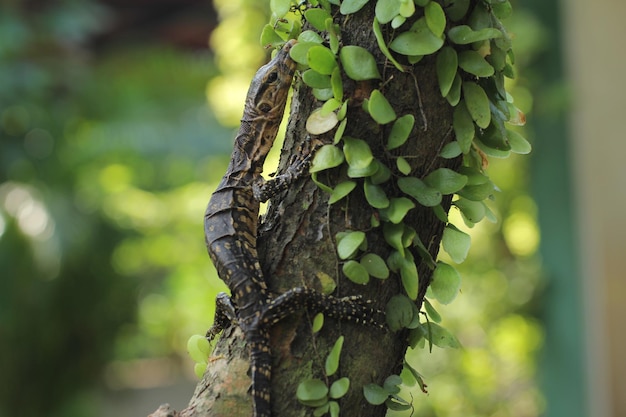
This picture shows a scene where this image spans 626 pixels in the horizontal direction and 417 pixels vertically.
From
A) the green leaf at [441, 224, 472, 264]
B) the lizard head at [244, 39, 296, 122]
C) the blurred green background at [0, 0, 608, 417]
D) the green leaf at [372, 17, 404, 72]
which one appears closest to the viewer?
the green leaf at [372, 17, 404, 72]

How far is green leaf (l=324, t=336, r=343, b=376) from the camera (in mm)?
1671

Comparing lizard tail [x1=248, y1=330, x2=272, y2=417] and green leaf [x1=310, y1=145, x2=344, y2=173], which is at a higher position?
green leaf [x1=310, y1=145, x2=344, y2=173]

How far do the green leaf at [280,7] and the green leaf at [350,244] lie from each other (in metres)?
0.55

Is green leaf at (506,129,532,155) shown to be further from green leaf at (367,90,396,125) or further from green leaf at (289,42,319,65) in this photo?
green leaf at (289,42,319,65)

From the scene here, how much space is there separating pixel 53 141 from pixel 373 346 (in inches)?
246

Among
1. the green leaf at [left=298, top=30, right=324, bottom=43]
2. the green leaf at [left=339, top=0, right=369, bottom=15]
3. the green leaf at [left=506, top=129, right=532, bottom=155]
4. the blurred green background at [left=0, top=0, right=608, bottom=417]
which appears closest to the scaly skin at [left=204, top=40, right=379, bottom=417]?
the green leaf at [left=298, top=30, right=324, bottom=43]

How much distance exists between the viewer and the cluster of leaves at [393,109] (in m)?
1.65

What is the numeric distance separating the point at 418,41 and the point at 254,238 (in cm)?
67

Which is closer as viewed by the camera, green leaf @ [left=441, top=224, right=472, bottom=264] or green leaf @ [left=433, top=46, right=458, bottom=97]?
green leaf @ [left=433, top=46, right=458, bottom=97]

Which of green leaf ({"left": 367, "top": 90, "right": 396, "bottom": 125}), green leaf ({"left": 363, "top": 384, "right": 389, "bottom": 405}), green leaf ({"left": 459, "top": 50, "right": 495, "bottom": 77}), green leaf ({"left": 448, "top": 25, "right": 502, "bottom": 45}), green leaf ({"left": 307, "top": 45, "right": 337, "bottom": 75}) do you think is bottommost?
green leaf ({"left": 363, "top": 384, "right": 389, "bottom": 405})

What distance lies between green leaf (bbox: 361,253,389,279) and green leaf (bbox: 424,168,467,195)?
197 millimetres

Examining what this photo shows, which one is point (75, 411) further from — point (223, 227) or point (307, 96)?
point (307, 96)

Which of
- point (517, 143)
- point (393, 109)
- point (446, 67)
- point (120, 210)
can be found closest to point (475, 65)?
point (446, 67)

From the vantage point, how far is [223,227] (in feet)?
7.07
